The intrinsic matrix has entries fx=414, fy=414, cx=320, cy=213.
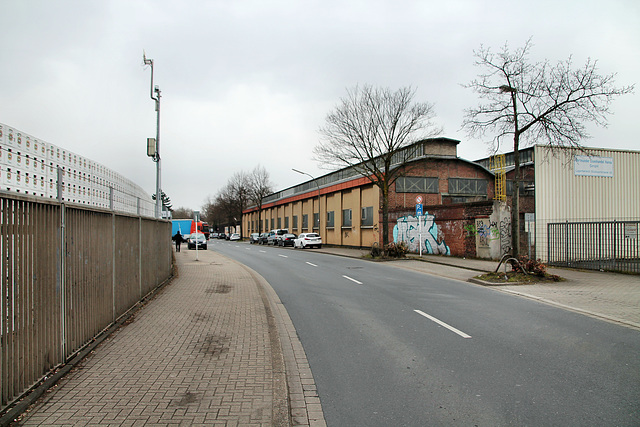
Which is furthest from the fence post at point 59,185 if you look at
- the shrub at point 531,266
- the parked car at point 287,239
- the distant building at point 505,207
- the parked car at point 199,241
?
the parked car at point 287,239

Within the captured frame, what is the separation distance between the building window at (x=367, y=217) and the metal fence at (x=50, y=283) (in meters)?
28.1

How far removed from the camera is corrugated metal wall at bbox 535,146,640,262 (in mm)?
19781

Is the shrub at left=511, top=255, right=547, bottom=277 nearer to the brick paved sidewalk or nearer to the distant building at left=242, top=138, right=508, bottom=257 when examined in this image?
the distant building at left=242, top=138, right=508, bottom=257

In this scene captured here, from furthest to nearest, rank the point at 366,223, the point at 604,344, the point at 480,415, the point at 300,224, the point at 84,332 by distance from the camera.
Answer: the point at 300,224
the point at 366,223
the point at 604,344
the point at 84,332
the point at 480,415

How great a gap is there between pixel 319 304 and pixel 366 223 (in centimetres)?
2596

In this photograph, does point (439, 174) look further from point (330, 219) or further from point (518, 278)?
point (518, 278)

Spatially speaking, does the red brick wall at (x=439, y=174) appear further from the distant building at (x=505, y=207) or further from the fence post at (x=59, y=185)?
the fence post at (x=59, y=185)

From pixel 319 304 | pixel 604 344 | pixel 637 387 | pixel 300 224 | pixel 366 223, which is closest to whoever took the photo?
pixel 637 387

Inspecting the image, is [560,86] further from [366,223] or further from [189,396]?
[366,223]

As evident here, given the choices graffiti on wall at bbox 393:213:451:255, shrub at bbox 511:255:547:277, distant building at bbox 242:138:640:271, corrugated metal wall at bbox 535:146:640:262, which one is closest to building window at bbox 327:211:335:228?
distant building at bbox 242:138:640:271

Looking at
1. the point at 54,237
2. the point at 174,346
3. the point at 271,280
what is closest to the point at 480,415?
the point at 174,346

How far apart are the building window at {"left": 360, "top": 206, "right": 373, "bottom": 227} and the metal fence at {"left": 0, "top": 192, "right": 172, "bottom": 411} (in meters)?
28.1

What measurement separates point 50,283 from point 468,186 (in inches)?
1353

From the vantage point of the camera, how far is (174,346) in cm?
579
